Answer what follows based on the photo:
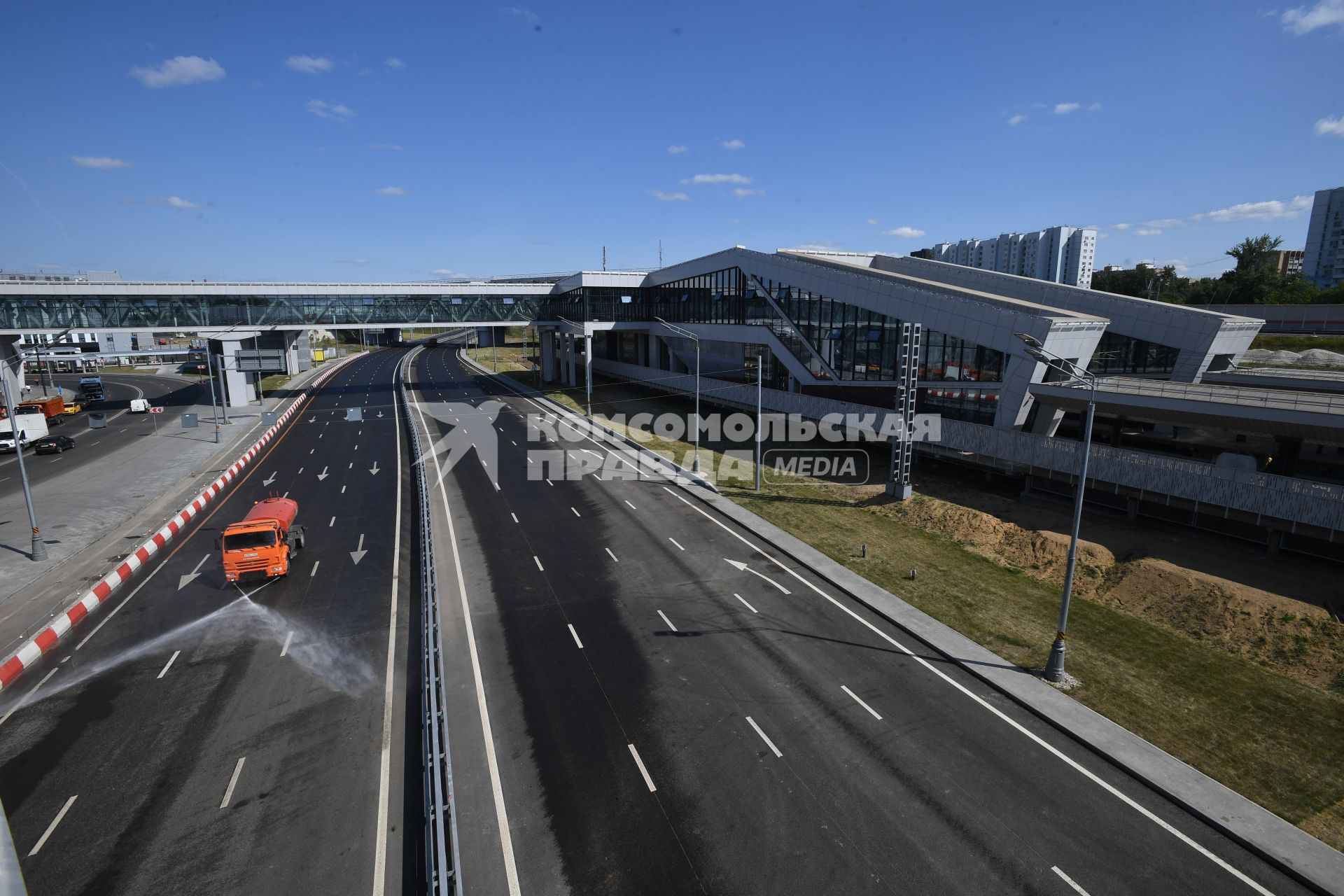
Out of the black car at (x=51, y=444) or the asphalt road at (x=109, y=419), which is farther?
the black car at (x=51, y=444)

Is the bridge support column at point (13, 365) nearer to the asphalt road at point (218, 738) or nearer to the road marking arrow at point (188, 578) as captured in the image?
the road marking arrow at point (188, 578)

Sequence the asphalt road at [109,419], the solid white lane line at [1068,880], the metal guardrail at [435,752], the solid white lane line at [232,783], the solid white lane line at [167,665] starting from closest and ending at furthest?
the metal guardrail at [435,752]
the solid white lane line at [1068,880]
the solid white lane line at [232,783]
the solid white lane line at [167,665]
the asphalt road at [109,419]

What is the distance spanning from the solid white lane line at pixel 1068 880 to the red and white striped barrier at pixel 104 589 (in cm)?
2629

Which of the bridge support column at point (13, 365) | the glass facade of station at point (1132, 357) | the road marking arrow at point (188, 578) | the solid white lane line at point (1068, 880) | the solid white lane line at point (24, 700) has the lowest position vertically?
the solid white lane line at point (1068, 880)

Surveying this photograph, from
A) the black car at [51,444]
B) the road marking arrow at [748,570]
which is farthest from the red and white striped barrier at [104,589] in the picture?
the road marking arrow at [748,570]

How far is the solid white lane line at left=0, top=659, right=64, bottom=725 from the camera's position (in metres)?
16.4

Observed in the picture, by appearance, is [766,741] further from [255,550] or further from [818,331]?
[818,331]

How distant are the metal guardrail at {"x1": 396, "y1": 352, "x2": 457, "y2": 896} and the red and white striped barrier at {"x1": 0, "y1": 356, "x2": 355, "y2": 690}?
10813 millimetres

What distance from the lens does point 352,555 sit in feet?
88.8

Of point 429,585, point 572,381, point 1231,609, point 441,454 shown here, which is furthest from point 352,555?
point 572,381

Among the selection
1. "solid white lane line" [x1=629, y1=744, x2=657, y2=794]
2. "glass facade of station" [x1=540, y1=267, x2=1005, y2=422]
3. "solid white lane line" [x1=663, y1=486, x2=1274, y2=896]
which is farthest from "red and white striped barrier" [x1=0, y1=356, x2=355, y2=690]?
"glass facade of station" [x1=540, y1=267, x2=1005, y2=422]

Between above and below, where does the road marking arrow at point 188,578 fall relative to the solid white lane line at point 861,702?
above

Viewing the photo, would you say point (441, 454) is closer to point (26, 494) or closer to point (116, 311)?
point (26, 494)

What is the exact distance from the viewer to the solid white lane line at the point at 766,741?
49.8 ft
